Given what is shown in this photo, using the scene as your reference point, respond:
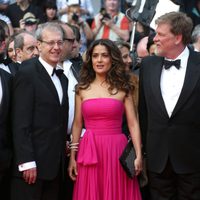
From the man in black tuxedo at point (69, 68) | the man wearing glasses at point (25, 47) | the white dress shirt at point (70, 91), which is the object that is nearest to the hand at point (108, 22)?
the man wearing glasses at point (25, 47)

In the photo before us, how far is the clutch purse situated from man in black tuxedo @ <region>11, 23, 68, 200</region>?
23.7 inches

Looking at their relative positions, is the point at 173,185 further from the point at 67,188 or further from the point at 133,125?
the point at 67,188

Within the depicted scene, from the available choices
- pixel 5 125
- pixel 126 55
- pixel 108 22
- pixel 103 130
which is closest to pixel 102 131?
pixel 103 130

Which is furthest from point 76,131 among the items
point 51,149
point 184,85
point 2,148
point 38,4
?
point 38,4

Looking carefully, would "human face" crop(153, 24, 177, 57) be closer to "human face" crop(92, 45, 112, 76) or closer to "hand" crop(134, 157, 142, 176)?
"human face" crop(92, 45, 112, 76)

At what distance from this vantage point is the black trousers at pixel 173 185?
5.92m

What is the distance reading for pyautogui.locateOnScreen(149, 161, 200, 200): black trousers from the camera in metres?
5.92

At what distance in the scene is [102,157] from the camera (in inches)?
243

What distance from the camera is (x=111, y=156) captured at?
6160mm

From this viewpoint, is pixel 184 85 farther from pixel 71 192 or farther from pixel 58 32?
pixel 71 192

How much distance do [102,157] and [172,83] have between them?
1019 millimetres

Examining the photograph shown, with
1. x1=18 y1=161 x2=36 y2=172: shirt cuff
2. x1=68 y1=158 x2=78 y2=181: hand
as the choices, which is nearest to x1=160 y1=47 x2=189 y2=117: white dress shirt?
x1=68 y1=158 x2=78 y2=181: hand

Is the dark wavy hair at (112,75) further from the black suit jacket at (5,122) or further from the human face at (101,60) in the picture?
the black suit jacket at (5,122)

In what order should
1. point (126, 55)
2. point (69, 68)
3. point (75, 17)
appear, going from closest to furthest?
point (69, 68)
point (126, 55)
point (75, 17)
